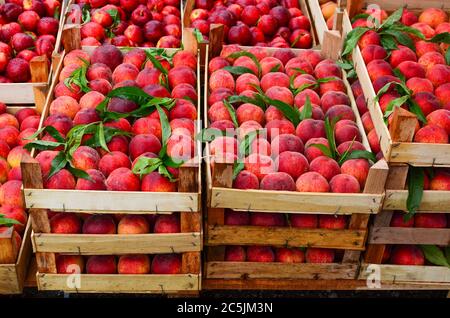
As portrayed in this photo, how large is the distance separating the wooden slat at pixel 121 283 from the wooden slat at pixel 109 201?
1.09 feet

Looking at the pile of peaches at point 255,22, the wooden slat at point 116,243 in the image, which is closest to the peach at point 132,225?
the wooden slat at point 116,243

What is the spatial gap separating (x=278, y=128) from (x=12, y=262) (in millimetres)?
1233

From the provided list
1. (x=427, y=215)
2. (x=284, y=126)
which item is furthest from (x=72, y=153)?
(x=427, y=215)

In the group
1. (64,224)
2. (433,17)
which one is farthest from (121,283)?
(433,17)

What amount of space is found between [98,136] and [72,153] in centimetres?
14

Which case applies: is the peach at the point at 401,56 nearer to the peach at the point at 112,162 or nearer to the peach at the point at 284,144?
the peach at the point at 284,144

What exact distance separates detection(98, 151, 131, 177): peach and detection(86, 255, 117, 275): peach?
34cm

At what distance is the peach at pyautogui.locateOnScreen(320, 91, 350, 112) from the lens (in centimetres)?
258

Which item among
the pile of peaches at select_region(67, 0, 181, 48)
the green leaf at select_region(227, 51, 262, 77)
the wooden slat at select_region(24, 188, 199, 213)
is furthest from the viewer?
the pile of peaches at select_region(67, 0, 181, 48)

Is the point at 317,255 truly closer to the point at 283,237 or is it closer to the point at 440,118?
the point at 283,237

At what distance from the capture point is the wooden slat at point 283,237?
7.07ft

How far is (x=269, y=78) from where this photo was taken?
8.76ft

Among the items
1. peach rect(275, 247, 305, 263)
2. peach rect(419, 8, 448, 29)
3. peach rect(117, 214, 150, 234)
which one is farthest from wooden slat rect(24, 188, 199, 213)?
peach rect(419, 8, 448, 29)

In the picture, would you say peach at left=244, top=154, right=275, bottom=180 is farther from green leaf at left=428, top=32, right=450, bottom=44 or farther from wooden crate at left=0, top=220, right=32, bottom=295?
green leaf at left=428, top=32, right=450, bottom=44
